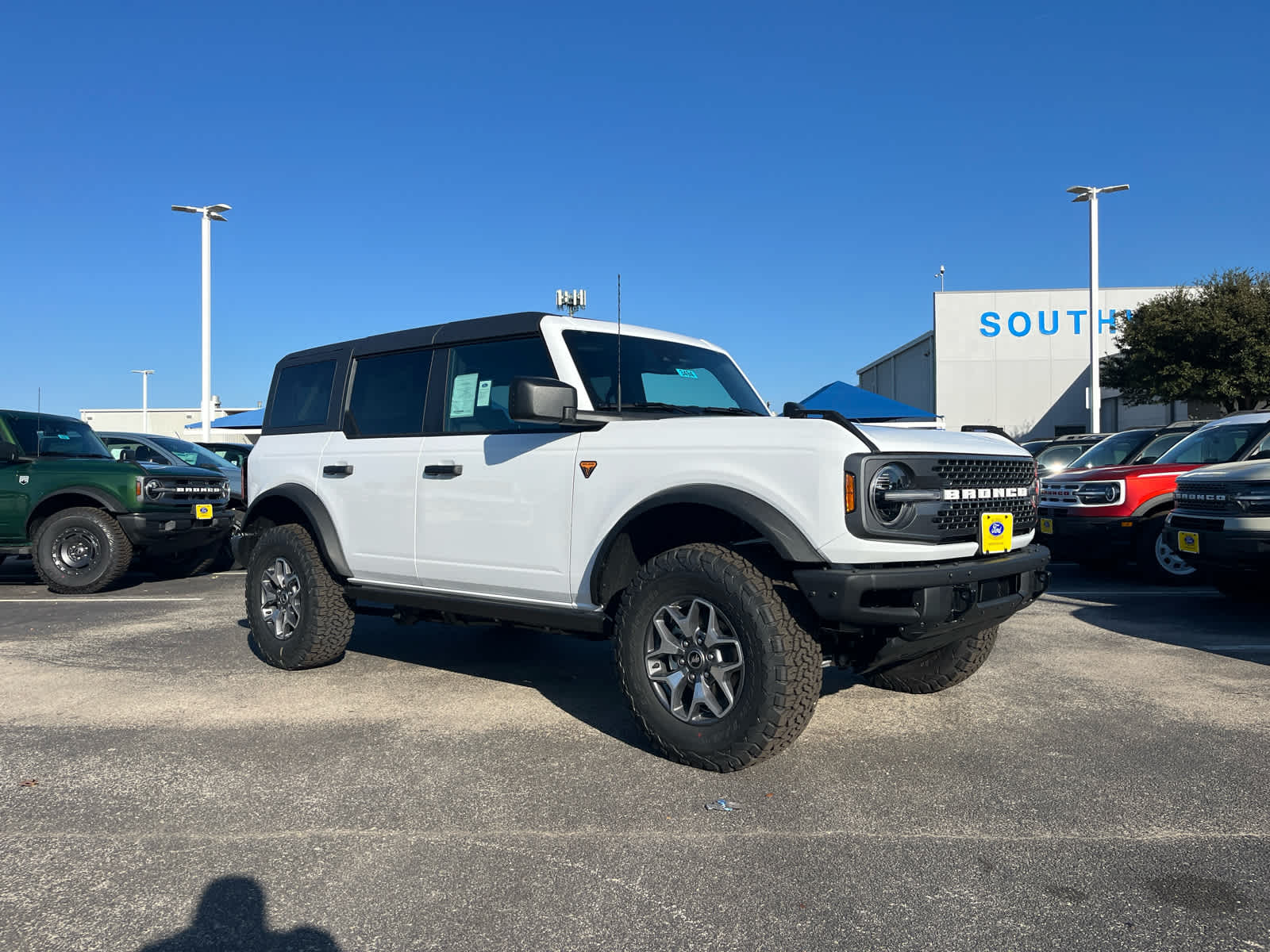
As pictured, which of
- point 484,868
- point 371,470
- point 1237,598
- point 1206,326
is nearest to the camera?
point 484,868

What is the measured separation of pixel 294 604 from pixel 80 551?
17.3 feet

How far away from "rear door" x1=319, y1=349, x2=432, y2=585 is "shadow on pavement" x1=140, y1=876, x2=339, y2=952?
241cm

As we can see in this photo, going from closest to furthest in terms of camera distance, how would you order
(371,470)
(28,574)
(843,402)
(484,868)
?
(484,868), (371,470), (28,574), (843,402)

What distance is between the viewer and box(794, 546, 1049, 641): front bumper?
3379 millimetres

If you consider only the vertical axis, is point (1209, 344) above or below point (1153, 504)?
above

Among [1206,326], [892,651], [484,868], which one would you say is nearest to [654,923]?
[484,868]

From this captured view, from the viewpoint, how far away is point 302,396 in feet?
19.4

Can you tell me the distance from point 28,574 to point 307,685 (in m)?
8.42

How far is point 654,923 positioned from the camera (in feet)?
8.32

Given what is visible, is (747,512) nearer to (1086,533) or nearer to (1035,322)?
(1086,533)

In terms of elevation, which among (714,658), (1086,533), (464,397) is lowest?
(714,658)

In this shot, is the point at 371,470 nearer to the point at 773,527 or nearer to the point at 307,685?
the point at 307,685

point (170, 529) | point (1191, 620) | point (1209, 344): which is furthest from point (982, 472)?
point (1209, 344)

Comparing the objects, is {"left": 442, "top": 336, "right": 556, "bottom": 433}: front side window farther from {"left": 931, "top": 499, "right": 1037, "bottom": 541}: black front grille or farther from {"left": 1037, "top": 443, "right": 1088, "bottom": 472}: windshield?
{"left": 1037, "top": 443, "right": 1088, "bottom": 472}: windshield
